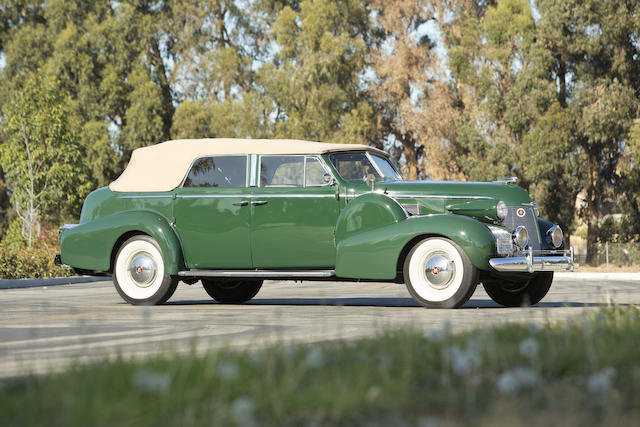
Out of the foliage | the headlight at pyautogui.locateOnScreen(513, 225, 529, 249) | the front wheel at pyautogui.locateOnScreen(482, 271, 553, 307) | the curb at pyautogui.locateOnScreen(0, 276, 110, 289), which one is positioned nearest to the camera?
the headlight at pyautogui.locateOnScreen(513, 225, 529, 249)

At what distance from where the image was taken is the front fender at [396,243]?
10.2m

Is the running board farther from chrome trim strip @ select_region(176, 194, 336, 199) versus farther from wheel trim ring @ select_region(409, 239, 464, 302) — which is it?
wheel trim ring @ select_region(409, 239, 464, 302)

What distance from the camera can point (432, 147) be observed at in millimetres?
38219

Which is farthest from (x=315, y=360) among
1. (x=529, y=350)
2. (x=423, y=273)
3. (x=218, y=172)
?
(x=218, y=172)

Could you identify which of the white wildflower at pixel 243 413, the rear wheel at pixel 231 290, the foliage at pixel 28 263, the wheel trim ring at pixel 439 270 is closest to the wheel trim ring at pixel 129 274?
the rear wheel at pixel 231 290

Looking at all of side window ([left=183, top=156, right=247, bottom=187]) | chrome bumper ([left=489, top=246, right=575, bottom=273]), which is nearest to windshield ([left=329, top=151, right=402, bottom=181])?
side window ([left=183, top=156, right=247, bottom=187])

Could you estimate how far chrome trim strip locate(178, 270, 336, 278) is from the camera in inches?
439

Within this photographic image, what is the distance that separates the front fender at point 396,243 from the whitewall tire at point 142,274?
2517 mm

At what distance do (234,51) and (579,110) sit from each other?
1828cm

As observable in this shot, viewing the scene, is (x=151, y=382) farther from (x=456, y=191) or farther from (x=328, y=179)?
(x=328, y=179)

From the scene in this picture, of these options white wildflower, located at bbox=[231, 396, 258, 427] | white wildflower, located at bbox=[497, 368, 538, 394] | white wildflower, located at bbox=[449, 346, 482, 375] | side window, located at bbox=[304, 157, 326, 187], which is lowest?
white wildflower, located at bbox=[231, 396, 258, 427]

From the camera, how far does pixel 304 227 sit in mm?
11398

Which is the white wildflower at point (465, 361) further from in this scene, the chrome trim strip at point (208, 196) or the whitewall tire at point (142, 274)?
the whitewall tire at point (142, 274)

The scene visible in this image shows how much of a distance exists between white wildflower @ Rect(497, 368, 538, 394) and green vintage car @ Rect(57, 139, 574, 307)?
6.09 metres
